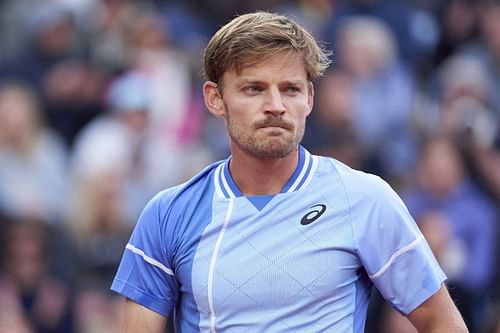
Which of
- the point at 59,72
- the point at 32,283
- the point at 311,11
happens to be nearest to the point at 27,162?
the point at 59,72

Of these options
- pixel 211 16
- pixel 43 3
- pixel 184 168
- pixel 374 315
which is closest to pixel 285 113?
pixel 374 315

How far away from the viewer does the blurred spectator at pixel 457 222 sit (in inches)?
334

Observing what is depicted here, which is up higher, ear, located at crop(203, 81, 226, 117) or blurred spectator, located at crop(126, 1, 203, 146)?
ear, located at crop(203, 81, 226, 117)

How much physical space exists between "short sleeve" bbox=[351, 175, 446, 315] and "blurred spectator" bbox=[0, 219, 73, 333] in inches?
178

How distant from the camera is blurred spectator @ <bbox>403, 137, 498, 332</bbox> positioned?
27.9ft

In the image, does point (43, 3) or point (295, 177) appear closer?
point (295, 177)

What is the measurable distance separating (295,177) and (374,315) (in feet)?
12.8

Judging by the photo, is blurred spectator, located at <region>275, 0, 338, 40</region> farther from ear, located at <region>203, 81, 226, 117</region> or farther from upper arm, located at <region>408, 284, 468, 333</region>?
upper arm, located at <region>408, 284, 468, 333</region>

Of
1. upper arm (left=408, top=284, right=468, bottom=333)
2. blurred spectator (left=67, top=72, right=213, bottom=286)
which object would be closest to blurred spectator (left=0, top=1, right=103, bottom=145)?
blurred spectator (left=67, top=72, right=213, bottom=286)

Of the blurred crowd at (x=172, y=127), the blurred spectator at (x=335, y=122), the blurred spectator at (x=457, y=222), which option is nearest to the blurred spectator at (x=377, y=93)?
the blurred crowd at (x=172, y=127)

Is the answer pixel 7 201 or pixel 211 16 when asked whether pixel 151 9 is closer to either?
pixel 211 16

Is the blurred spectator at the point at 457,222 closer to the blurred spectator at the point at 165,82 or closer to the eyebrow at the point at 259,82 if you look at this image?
the blurred spectator at the point at 165,82

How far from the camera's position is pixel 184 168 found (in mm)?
9531

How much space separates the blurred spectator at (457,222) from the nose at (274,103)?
14.6ft
